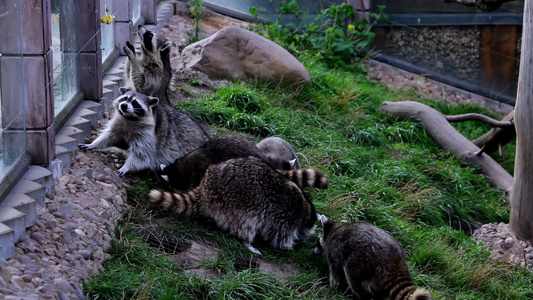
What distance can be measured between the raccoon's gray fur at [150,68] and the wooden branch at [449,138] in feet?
11.1

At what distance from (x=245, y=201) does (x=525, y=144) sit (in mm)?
3246

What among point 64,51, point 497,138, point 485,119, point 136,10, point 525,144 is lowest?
point 497,138

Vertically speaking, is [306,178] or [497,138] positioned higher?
[306,178]

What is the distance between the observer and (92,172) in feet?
16.2

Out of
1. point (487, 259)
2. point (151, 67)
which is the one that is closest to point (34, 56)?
point (151, 67)

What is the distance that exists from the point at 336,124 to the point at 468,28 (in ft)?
14.0

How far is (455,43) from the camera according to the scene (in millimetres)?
11500

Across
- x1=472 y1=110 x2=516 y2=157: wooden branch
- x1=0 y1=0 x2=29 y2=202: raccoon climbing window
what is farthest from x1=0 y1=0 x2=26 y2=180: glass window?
x1=472 y1=110 x2=516 y2=157: wooden branch

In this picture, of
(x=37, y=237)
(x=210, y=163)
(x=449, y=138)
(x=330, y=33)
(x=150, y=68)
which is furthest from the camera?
(x=330, y=33)

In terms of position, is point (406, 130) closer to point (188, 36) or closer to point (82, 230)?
point (188, 36)

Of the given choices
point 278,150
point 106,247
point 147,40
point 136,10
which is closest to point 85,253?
point 106,247

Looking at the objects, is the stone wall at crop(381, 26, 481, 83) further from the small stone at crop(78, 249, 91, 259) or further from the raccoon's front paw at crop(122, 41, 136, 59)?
the small stone at crop(78, 249, 91, 259)

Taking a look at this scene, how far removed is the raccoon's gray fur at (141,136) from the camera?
5.25 meters

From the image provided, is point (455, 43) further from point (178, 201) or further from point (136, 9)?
point (178, 201)
